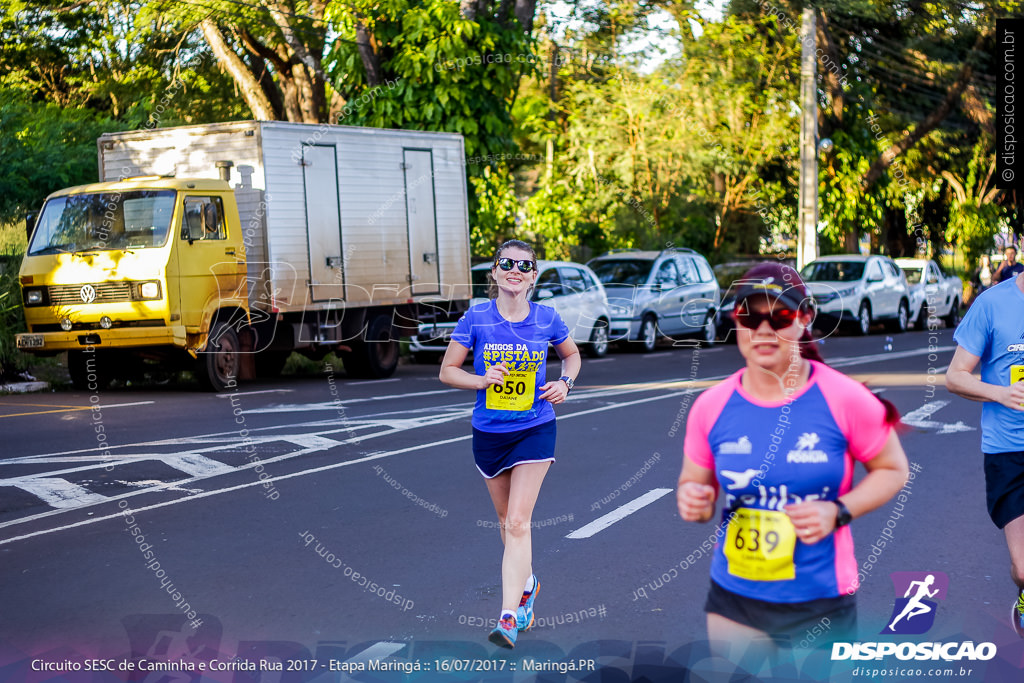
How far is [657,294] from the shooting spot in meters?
24.0

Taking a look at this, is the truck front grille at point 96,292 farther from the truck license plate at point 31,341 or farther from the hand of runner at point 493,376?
the hand of runner at point 493,376

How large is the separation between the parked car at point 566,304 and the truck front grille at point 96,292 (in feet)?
18.8

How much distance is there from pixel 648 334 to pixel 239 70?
989 centimetres

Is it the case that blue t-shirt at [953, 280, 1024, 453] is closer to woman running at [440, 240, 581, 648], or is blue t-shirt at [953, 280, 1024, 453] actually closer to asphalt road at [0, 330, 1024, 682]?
asphalt road at [0, 330, 1024, 682]

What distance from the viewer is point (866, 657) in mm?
5273

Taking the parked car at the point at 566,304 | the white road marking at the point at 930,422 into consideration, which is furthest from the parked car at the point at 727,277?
the white road marking at the point at 930,422

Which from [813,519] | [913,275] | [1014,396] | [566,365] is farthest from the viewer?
[913,275]

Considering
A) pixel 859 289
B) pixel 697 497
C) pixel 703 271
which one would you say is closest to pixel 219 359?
pixel 703 271

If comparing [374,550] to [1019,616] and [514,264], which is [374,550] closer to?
[514,264]

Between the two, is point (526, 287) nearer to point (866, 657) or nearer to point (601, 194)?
point (866, 657)

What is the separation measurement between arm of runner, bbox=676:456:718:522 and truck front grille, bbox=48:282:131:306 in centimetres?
1314

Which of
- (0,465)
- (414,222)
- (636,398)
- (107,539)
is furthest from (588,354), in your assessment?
(107,539)

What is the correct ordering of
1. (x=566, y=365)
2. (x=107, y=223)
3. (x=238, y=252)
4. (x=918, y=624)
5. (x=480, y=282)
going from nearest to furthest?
(x=918, y=624) → (x=566, y=365) → (x=107, y=223) → (x=238, y=252) → (x=480, y=282)

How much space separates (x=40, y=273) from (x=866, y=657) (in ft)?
42.7
